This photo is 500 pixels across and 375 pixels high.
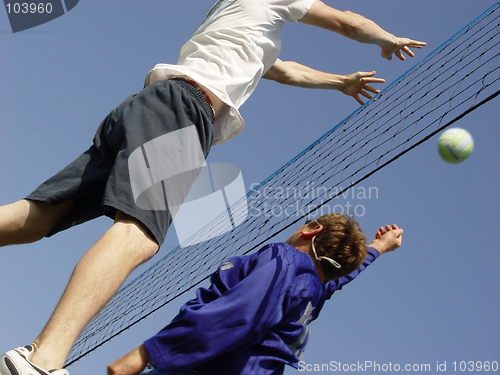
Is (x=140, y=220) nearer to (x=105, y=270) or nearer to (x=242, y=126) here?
(x=105, y=270)

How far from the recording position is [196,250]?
5680 mm

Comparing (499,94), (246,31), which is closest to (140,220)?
(246,31)

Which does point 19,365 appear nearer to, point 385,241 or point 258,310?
point 258,310

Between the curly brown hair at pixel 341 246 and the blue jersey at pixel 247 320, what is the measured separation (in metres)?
0.12

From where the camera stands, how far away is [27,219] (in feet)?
9.08

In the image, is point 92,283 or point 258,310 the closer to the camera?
point 92,283

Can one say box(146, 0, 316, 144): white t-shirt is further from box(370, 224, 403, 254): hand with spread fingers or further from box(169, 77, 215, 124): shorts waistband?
box(370, 224, 403, 254): hand with spread fingers

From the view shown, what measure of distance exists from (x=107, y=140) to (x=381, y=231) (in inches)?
98.7

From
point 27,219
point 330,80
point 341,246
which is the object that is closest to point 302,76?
point 330,80

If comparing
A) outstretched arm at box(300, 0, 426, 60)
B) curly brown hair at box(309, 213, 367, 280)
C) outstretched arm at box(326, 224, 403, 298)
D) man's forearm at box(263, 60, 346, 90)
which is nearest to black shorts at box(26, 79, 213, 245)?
curly brown hair at box(309, 213, 367, 280)

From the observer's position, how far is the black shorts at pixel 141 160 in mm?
2365

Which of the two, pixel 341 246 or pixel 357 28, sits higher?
pixel 357 28

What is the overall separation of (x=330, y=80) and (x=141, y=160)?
257 cm

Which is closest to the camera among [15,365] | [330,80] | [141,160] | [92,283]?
[15,365]
